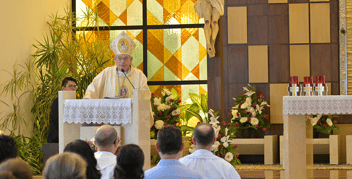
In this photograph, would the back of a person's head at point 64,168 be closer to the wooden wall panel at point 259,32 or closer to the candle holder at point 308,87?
the candle holder at point 308,87

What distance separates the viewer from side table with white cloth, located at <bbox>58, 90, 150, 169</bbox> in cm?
454

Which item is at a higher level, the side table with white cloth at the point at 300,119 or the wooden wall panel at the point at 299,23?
the wooden wall panel at the point at 299,23

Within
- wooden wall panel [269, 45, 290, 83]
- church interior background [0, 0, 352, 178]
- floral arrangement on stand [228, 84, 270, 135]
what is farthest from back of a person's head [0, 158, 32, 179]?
wooden wall panel [269, 45, 290, 83]

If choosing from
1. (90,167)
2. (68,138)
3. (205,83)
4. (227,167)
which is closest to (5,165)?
(90,167)

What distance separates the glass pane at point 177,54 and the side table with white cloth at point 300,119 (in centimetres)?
363

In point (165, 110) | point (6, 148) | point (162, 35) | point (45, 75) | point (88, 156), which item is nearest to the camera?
point (88, 156)

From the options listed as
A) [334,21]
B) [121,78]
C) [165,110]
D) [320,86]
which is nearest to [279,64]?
[334,21]

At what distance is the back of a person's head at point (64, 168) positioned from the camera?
1.58 meters

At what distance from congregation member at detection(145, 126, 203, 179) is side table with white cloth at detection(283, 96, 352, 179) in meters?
2.84

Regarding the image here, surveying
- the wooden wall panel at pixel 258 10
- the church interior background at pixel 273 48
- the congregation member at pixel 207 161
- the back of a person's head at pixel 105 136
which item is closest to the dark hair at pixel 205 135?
the congregation member at pixel 207 161

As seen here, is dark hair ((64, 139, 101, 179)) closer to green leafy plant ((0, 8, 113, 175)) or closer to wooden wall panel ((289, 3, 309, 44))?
green leafy plant ((0, 8, 113, 175))

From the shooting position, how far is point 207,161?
305 centimetres

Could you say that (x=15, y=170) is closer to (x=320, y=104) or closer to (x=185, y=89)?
(x=320, y=104)

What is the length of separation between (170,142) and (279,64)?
5831mm
